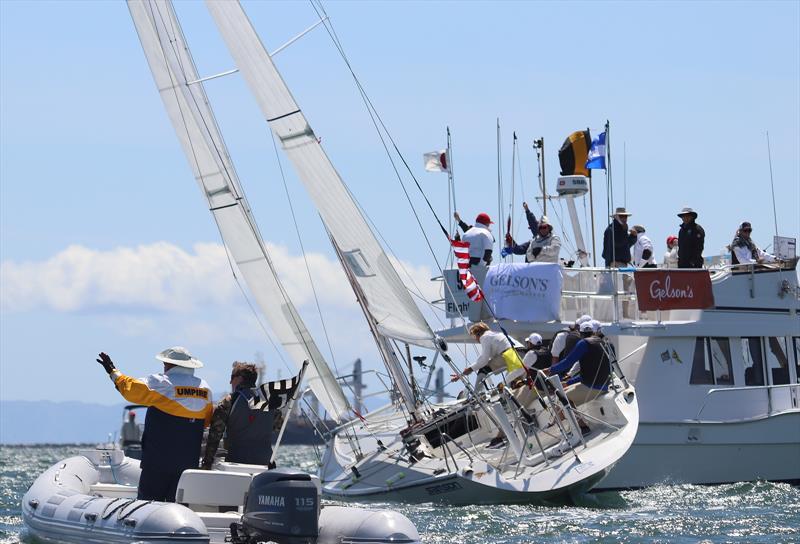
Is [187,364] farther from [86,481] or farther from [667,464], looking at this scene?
[667,464]

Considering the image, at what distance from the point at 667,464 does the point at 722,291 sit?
9.84 ft

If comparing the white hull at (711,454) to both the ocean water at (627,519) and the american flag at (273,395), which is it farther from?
the american flag at (273,395)

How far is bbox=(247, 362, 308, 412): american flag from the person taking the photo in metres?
13.2

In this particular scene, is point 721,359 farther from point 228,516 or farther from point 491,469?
point 228,516

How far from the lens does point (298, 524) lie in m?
11.6

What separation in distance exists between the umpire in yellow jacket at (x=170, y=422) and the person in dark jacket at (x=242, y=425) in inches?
8.1

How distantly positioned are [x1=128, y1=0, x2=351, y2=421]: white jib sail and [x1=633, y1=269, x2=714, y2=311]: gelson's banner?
15.1ft

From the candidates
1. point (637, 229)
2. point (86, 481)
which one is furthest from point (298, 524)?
point (637, 229)

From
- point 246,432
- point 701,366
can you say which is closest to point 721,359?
point 701,366

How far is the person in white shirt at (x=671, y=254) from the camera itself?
23.6m

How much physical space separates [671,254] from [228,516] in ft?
43.1

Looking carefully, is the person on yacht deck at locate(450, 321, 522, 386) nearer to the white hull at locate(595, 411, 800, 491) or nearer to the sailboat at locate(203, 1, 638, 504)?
the sailboat at locate(203, 1, 638, 504)

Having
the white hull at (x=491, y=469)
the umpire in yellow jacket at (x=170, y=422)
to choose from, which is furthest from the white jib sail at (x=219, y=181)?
the umpire in yellow jacket at (x=170, y=422)

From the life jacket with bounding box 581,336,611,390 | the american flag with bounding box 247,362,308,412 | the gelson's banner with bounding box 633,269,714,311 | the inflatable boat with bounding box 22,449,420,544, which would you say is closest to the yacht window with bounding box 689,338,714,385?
the gelson's banner with bounding box 633,269,714,311
